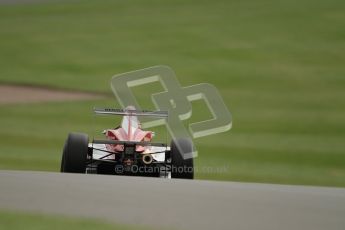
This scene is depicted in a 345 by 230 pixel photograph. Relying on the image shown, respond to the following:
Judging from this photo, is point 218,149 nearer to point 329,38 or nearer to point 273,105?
point 273,105

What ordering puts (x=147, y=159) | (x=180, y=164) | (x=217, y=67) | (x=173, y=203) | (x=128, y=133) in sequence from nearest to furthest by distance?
(x=173, y=203)
(x=180, y=164)
(x=147, y=159)
(x=128, y=133)
(x=217, y=67)

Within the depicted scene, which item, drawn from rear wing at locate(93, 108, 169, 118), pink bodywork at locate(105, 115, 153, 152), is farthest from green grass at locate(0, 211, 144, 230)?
pink bodywork at locate(105, 115, 153, 152)

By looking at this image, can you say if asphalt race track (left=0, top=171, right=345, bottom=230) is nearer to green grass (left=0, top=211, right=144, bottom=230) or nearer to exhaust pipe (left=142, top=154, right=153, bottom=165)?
green grass (left=0, top=211, right=144, bottom=230)

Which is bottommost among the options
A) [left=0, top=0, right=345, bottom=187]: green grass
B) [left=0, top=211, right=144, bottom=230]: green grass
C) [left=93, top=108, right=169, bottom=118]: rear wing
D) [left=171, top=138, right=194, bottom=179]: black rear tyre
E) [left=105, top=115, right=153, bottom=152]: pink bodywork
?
[left=0, top=211, right=144, bottom=230]: green grass

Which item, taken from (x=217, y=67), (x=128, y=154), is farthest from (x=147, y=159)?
(x=217, y=67)

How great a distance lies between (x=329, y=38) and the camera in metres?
18.3

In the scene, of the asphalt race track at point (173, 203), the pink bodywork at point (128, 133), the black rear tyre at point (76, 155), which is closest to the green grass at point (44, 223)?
the asphalt race track at point (173, 203)

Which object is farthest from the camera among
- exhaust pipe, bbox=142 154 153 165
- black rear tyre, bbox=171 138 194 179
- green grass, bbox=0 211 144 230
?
exhaust pipe, bbox=142 154 153 165

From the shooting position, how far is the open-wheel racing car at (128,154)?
8.03 m

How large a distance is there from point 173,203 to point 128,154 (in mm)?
3029

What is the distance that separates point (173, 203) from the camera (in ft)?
17.5

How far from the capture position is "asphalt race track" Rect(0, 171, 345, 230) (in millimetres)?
4930

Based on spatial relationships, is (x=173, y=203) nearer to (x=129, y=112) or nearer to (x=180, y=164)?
(x=180, y=164)

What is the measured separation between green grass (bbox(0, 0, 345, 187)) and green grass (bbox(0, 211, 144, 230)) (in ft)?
19.5
